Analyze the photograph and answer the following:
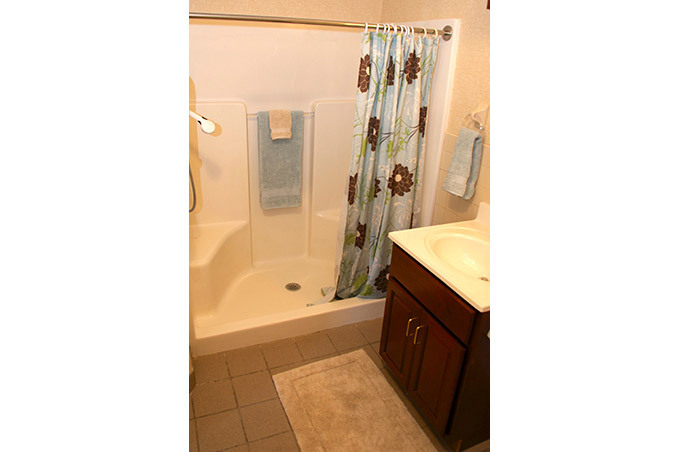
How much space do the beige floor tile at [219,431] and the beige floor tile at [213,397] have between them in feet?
0.13

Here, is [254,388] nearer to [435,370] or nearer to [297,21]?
[435,370]

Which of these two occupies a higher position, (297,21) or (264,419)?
(297,21)

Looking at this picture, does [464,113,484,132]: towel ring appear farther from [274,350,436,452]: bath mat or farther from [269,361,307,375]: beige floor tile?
[269,361,307,375]: beige floor tile

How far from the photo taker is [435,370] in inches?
67.4

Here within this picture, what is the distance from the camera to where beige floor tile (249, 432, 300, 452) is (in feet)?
5.71

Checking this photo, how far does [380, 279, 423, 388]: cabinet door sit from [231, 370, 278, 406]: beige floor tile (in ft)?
1.94

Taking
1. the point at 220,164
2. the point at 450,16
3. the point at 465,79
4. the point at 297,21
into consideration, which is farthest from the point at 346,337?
the point at 450,16

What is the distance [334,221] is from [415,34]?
55.7 inches

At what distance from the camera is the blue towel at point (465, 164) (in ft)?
6.41

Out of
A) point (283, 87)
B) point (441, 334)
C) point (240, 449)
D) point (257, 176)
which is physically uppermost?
point (283, 87)

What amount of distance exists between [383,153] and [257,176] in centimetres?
96

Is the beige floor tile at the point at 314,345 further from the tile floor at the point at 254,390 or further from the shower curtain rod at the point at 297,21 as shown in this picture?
the shower curtain rod at the point at 297,21
